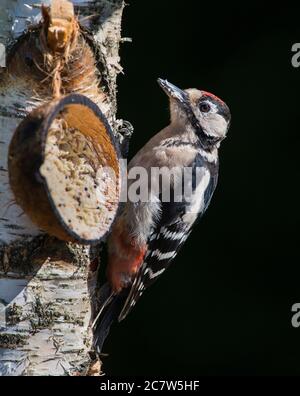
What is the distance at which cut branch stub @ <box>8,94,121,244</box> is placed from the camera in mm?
2338

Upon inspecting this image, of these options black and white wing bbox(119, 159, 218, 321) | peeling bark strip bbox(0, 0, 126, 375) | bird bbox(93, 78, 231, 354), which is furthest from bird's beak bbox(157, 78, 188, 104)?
peeling bark strip bbox(0, 0, 126, 375)

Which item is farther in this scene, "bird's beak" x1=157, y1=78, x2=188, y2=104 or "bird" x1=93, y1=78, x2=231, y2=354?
"bird's beak" x1=157, y1=78, x2=188, y2=104

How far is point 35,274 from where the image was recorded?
8.50 ft

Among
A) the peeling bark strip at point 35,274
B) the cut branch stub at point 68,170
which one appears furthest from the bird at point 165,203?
the cut branch stub at point 68,170

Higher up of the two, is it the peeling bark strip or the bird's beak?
the bird's beak

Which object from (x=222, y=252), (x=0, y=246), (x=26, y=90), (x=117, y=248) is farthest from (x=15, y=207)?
(x=222, y=252)

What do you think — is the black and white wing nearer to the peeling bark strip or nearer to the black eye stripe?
the black eye stripe

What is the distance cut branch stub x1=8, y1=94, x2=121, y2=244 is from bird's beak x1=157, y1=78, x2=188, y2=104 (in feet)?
2.90

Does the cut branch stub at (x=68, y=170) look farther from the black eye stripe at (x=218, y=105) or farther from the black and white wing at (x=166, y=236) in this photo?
the black eye stripe at (x=218, y=105)

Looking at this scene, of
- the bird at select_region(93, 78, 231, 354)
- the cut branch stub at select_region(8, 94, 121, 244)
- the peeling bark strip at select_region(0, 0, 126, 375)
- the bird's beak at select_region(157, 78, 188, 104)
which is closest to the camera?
the cut branch stub at select_region(8, 94, 121, 244)

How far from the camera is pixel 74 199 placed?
260 centimetres

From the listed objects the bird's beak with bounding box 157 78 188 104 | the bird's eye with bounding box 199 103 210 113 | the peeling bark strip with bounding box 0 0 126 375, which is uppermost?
the bird's beak with bounding box 157 78 188 104

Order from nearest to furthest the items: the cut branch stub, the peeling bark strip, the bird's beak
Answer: the cut branch stub < the peeling bark strip < the bird's beak

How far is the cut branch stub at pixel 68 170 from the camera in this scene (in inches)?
92.0
